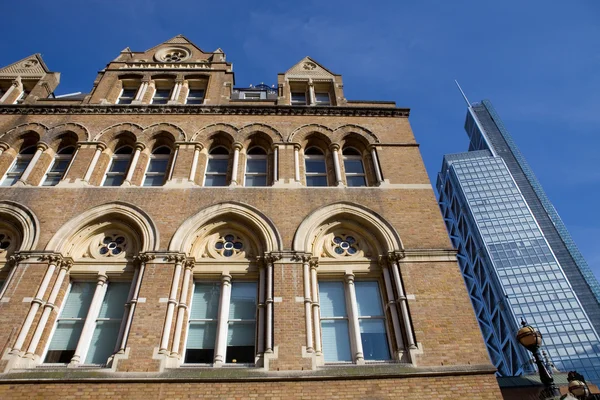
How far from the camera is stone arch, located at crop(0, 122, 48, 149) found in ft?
50.2

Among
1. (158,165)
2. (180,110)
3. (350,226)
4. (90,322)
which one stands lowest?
(90,322)

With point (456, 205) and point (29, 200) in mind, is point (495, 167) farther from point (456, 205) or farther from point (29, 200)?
point (29, 200)

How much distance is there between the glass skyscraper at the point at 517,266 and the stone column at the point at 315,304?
245 feet

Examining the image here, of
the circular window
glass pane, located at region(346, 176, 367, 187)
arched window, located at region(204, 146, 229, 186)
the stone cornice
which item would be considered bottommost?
glass pane, located at region(346, 176, 367, 187)

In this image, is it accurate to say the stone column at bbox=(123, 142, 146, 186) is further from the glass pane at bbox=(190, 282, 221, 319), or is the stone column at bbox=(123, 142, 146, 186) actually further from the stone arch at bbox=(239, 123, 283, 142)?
the glass pane at bbox=(190, 282, 221, 319)

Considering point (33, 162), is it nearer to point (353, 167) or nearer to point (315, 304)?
point (315, 304)

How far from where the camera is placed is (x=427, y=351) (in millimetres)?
9594

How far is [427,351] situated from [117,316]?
7.60 m

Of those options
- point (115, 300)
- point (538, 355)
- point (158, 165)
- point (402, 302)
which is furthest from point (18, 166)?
point (538, 355)

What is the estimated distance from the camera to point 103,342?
33.9 feet

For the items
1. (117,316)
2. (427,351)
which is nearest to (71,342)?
(117,316)

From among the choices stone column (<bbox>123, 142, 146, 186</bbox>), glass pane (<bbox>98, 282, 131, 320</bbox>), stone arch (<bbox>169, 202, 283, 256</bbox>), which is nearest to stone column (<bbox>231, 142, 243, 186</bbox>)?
stone arch (<bbox>169, 202, 283, 256</bbox>)

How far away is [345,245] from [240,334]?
3847 mm

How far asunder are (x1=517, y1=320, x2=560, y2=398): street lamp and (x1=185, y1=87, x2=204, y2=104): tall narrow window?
14.1m
